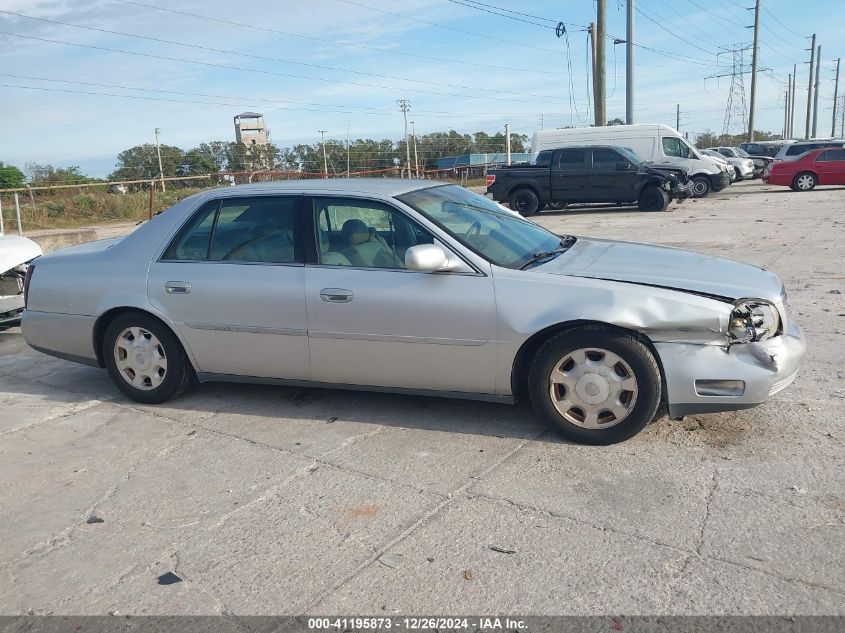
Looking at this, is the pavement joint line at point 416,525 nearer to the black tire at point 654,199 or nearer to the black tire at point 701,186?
the black tire at point 654,199

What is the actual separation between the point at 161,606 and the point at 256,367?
2.19 m

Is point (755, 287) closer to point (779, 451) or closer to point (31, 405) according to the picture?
point (779, 451)

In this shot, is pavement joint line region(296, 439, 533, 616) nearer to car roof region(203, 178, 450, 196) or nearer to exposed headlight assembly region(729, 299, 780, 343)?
exposed headlight assembly region(729, 299, 780, 343)

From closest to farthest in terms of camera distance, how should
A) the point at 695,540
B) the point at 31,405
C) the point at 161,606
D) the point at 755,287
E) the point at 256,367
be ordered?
1. the point at 161,606
2. the point at 695,540
3. the point at 755,287
4. the point at 256,367
5. the point at 31,405

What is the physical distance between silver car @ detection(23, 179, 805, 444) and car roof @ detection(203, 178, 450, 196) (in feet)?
0.08

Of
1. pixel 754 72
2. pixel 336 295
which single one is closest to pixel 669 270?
pixel 336 295

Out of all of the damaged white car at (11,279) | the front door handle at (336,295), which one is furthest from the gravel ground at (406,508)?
the damaged white car at (11,279)

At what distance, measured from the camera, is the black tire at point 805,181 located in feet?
82.2

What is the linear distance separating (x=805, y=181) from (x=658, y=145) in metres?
6.28

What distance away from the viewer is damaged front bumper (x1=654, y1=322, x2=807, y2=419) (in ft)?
13.1

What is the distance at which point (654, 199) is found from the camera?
63.6 feet

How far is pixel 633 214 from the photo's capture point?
1894 centimetres

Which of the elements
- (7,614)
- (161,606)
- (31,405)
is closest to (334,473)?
(161,606)

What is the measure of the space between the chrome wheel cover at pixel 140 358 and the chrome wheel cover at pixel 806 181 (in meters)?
25.1
